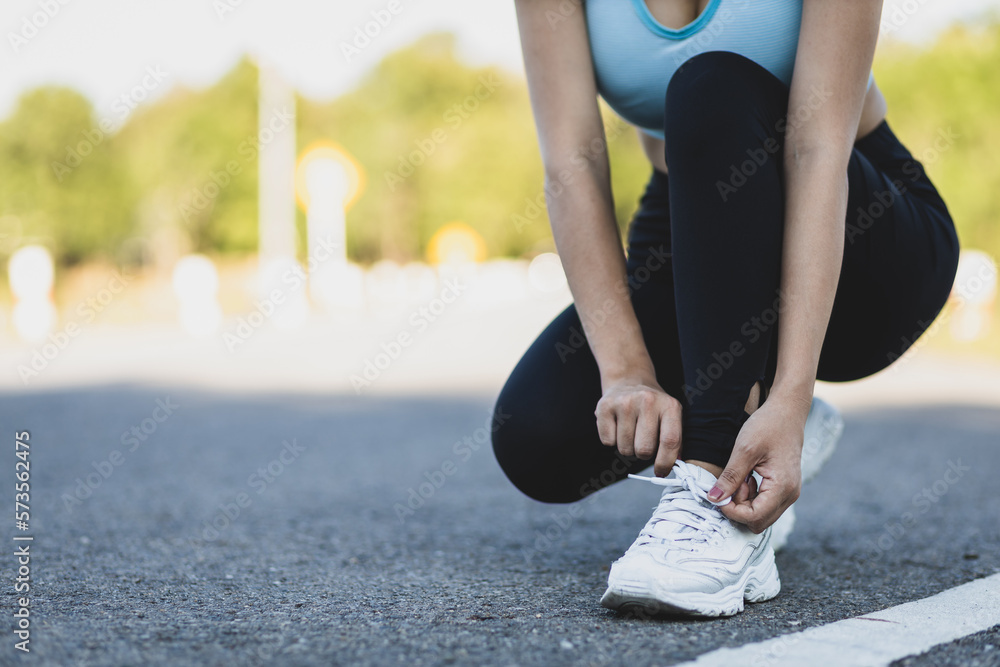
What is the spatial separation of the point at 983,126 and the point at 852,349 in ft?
46.5

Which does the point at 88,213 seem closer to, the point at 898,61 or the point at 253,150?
the point at 253,150

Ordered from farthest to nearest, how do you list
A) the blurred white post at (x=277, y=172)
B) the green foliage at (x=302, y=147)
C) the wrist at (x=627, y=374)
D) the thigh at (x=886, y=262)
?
→ the green foliage at (x=302, y=147), the blurred white post at (x=277, y=172), the thigh at (x=886, y=262), the wrist at (x=627, y=374)

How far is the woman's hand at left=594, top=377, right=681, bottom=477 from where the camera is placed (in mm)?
1472

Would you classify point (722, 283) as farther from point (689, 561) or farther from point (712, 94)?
point (689, 561)

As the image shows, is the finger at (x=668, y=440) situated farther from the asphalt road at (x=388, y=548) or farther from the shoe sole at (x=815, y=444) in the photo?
the shoe sole at (x=815, y=444)

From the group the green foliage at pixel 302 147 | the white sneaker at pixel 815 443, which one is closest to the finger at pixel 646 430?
the white sneaker at pixel 815 443

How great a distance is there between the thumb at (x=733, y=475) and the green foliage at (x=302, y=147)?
31.1m

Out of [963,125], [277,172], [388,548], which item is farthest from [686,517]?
[277,172]

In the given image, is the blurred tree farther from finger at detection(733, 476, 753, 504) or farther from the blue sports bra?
finger at detection(733, 476, 753, 504)

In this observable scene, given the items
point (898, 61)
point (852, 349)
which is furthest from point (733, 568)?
point (898, 61)

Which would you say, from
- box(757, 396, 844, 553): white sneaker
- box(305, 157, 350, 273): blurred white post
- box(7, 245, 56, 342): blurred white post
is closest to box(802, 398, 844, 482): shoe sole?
box(757, 396, 844, 553): white sneaker

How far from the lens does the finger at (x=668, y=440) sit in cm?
147

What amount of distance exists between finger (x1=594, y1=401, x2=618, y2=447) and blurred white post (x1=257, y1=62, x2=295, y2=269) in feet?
55.1

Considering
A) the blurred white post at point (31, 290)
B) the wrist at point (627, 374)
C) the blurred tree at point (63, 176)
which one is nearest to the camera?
the wrist at point (627, 374)
